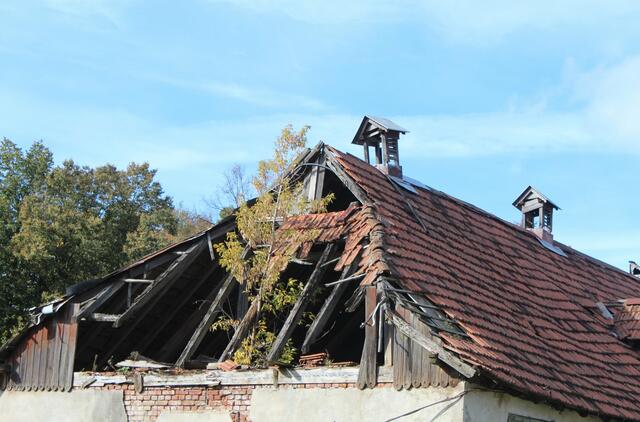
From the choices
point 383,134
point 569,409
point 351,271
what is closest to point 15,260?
point 383,134

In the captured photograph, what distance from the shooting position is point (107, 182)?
126 ft

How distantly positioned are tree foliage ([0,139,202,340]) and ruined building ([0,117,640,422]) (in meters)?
10.6

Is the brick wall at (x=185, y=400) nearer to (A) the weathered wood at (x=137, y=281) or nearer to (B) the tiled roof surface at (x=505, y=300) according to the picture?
(A) the weathered wood at (x=137, y=281)

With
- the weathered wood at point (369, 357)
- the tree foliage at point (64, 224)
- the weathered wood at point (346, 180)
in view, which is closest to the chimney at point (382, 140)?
the weathered wood at point (346, 180)

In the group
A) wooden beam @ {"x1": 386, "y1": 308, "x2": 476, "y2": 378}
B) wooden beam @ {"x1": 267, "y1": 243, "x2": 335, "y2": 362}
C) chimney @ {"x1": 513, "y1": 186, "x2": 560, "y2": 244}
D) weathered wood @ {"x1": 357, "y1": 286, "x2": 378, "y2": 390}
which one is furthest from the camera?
chimney @ {"x1": 513, "y1": 186, "x2": 560, "y2": 244}

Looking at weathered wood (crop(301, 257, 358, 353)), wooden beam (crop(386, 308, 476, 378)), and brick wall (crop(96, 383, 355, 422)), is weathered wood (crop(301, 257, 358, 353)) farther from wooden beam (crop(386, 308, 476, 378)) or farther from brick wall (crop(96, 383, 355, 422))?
wooden beam (crop(386, 308, 476, 378))

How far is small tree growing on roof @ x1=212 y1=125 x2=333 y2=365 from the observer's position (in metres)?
14.4

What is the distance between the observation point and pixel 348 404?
1287 cm

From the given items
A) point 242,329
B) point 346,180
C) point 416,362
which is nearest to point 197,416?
point 242,329

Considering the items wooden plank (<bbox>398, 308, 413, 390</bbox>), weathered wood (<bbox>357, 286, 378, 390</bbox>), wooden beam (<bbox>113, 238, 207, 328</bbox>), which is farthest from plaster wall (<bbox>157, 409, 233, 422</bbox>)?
wooden plank (<bbox>398, 308, 413, 390</bbox>)

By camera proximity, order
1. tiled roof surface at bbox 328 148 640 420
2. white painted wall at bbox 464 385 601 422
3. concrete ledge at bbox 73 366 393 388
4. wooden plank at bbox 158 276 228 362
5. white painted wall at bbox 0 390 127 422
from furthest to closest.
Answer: wooden plank at bbox 158 276 228 362
white painted wall at bbox 0 390 127 422
concrete ledge at bbox 73 366 393 388
tiled roof surface at bbox 328 148 640 420
white painted wall at bbox 464 385 601 422

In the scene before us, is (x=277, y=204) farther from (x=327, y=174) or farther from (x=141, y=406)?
(x=141, y=406)

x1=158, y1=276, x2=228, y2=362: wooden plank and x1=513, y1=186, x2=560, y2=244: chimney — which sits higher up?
x1=513, y1=186, x2=560, y2=244: chimney

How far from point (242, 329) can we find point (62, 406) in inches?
136
